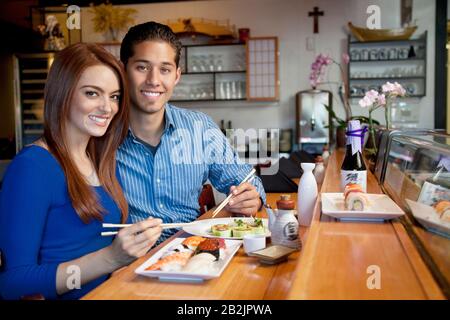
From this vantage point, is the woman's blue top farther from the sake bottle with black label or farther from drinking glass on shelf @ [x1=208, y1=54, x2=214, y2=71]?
drinking glass on shelf @ [x1=208, y1=54, x2=214, y2=71]

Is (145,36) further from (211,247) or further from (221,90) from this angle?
(221,90)

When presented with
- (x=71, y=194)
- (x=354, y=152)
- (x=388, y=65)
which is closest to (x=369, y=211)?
(x=354, y=152)

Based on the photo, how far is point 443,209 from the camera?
1277mm

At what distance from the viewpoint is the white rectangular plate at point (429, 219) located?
1.21m

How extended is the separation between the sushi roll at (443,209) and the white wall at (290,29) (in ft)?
20.6

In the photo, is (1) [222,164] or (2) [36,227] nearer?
(2) [36,227]

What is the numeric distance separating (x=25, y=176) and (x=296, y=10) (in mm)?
6643

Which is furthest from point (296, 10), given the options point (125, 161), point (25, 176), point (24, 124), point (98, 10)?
point (25, 176)

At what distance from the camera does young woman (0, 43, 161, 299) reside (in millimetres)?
1422

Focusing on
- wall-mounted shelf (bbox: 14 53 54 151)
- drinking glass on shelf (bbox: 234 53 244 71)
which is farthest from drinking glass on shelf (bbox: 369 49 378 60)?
wall-mounted shelf (bbox: 14 53 54 151)

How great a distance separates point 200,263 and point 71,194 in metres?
0.54

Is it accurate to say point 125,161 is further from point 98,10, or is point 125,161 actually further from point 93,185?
point 98,10

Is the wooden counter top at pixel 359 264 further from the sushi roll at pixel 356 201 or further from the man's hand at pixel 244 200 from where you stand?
the man's hand at pixel 244 200
